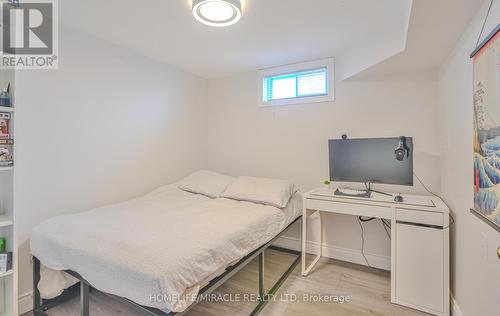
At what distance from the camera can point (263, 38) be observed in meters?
2.37

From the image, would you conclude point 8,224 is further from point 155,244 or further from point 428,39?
point 428,39

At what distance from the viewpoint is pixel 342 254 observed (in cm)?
281

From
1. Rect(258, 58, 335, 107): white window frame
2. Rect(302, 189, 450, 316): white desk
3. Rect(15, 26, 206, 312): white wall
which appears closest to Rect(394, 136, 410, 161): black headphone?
Rect(302, 189, 450, 316): white desk

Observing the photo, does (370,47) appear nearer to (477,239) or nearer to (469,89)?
(469,89)

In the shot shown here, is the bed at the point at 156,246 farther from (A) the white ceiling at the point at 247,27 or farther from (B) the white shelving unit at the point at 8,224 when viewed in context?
(A) the white ceiling at the point at 247,27

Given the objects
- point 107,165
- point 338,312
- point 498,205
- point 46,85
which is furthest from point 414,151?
point 46,85

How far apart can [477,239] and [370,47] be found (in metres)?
1.81

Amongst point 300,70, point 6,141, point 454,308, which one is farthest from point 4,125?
point 454,308

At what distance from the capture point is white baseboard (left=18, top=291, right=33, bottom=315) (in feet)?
6.09

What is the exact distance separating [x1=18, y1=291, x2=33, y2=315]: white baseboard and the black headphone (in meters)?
3.39

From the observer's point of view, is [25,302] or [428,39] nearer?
[428,39]

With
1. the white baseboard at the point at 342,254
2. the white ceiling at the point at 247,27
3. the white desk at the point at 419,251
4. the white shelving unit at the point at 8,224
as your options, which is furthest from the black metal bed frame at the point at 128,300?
the white ceiling at the point at 247,27

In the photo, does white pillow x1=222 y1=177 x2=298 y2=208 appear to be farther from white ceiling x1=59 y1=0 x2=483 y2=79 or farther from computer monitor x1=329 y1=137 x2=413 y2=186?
white ceiling x1=59 y1=0 x2=483 y2=79

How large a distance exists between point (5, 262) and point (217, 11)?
2.31 metres
